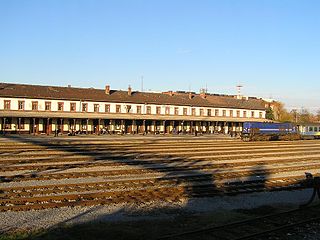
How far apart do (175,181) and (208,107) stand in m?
60.3

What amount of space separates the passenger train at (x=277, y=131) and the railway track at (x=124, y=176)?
2165 centimetres

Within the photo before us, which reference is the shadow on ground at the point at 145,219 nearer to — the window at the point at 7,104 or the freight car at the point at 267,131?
the freight car at the point at 267,131

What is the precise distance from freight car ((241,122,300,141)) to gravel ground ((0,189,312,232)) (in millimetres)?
37630

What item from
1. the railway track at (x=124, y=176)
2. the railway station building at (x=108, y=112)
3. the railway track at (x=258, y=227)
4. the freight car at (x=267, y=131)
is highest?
the railway station building at (x=108, y=112)

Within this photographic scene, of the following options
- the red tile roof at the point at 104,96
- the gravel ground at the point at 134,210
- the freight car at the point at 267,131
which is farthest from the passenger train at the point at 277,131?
the gravel ground at the point at 134,210

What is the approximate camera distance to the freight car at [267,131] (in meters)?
52.8

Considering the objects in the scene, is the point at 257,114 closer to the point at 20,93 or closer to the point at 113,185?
the point at 20,93

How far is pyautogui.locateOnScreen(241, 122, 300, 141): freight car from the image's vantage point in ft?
173

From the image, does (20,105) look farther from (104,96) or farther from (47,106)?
(104,96)

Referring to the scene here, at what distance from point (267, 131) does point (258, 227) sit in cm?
4542

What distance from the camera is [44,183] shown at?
16844 millimetres

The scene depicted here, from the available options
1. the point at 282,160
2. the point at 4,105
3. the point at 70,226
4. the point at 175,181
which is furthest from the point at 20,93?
the point at 70,226

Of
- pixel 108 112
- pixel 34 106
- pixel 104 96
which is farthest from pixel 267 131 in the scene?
pixel 34 106

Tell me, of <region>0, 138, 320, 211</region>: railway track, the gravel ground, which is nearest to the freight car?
<region>0, 138, 320, 211</region>: railway track
